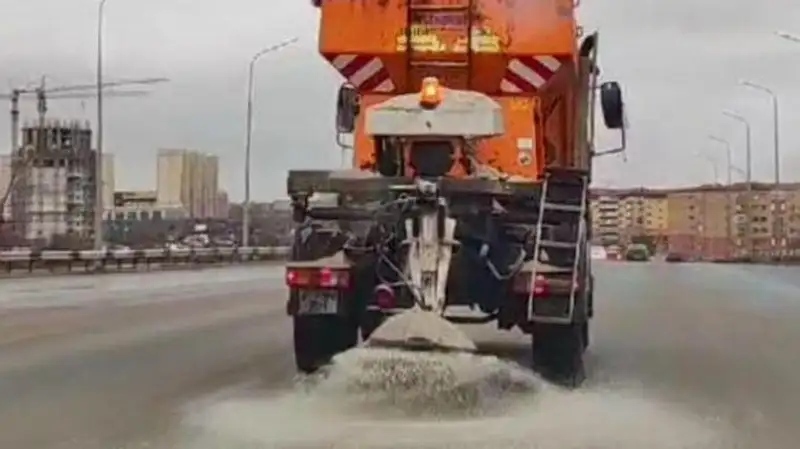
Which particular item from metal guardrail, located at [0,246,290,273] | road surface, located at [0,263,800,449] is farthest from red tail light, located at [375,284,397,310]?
metal guardrail, located at [0,246,290,273]

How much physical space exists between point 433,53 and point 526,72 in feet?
2.68

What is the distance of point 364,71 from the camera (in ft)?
44.3

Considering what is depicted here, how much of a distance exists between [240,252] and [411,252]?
56.4 meters

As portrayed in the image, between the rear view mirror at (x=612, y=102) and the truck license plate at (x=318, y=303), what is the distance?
3.70 meters

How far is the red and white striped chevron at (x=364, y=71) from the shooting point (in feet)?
44.1

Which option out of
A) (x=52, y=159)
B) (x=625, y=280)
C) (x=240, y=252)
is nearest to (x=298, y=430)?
(x=625, y=280)

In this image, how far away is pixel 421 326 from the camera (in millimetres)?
11102

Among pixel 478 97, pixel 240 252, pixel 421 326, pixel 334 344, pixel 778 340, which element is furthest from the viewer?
pixel 240 252

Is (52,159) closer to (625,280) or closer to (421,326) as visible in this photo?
(625,280)

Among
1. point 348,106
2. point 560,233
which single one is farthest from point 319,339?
point 560,233

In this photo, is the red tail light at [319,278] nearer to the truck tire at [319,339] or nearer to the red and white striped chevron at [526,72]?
the truck tire at [319,339]

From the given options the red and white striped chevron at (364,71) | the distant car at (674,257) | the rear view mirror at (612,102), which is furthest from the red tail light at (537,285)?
the distant car at (674,257)

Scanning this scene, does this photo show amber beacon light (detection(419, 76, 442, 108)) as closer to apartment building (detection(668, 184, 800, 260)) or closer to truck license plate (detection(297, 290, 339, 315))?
truck license plate (detection(297, 290, 339, 315))

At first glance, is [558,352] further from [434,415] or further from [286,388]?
[434,415]
